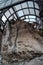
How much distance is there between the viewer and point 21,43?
9.01 m

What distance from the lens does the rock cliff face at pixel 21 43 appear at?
879cm

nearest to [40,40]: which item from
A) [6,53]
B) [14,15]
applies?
[6,53]

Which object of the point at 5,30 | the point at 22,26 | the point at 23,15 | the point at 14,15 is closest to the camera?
the point at 22,26

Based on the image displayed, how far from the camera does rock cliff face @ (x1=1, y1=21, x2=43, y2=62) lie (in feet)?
28.8

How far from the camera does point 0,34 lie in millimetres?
9703

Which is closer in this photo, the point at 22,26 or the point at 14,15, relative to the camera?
the point at 22,26

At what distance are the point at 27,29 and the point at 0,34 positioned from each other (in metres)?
1.47

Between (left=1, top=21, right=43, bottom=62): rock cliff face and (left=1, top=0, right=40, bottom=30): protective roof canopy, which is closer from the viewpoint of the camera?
(left=1, top=21, right=43, bottom=62): rock cliff face

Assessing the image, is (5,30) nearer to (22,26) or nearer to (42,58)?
(22,26)

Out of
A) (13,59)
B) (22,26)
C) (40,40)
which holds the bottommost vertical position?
(13,59)

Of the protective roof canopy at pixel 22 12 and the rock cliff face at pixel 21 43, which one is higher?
the protective roof canopy at pixel 22 12

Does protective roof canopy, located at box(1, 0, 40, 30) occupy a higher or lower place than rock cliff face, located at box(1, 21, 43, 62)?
higher

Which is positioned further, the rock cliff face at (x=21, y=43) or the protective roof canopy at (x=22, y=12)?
the protective roof canopy at (x=22, y=12)

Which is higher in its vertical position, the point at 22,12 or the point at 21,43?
the point at 22,12
